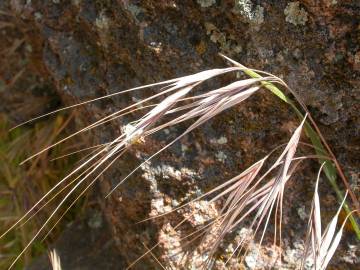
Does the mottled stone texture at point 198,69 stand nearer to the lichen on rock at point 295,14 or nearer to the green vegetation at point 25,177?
the lichen on rock at point 295,14

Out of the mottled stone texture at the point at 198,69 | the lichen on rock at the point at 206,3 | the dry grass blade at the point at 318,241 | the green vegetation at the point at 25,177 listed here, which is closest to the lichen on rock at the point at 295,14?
the mottled stone texture at the point at 198,69

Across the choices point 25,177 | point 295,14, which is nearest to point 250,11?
point 295,14

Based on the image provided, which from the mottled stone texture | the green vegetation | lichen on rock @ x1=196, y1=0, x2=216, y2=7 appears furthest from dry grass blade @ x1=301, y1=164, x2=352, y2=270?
the green vegetation

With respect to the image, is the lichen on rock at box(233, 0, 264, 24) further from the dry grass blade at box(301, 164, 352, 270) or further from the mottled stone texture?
the dry grass blade at box(301, 164, 352, 270)

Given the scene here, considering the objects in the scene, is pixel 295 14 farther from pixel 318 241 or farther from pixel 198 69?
pixel 318 241

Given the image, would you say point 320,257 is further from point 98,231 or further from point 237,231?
point 98,231

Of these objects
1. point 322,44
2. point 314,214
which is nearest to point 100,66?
point 322,44

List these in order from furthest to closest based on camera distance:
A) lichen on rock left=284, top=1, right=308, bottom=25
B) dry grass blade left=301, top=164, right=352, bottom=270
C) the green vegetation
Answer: the green vegetation < lichen on rock left=284, top=1, right=308, bottom=25 < dry grass blade left=301, top=164, right=352, bottom=270

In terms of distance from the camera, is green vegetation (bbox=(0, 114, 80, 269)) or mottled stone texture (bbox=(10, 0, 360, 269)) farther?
green vegetation (bbox=(0, 114, 80, 269))
